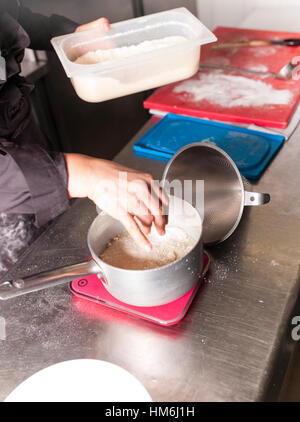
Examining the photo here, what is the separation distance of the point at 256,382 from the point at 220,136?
0.77 m

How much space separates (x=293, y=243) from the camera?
2.96 ft

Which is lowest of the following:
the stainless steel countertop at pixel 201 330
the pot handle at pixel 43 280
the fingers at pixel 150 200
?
the stainless steel countertop at pixel 201 330

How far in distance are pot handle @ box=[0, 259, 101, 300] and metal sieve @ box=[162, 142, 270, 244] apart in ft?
0.93

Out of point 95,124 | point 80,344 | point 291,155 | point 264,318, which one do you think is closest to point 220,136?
point 291,155

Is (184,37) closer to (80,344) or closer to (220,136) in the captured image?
(220,136)

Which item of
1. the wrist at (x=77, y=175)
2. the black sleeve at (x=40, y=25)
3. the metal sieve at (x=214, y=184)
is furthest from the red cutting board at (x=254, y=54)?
the wrist at (x=77, y=175)

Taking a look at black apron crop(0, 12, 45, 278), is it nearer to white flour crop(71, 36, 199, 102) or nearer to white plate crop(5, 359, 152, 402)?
white flour crop(71, 36, 199, 102)

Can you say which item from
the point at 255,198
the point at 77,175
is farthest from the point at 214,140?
the point at 77,175

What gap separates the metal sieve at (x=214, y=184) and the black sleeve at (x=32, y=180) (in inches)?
9.3

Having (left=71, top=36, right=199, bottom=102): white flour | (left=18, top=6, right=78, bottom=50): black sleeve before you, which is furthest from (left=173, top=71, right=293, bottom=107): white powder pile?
(left=18, top=6, right=78, bottom=50): black sleeve

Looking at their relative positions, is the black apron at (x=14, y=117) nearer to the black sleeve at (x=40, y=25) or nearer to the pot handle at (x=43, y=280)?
the black sleeve at (x=40, y=25)

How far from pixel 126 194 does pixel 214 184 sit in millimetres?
285

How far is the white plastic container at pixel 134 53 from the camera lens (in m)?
1.06

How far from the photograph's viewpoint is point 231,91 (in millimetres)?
1417
